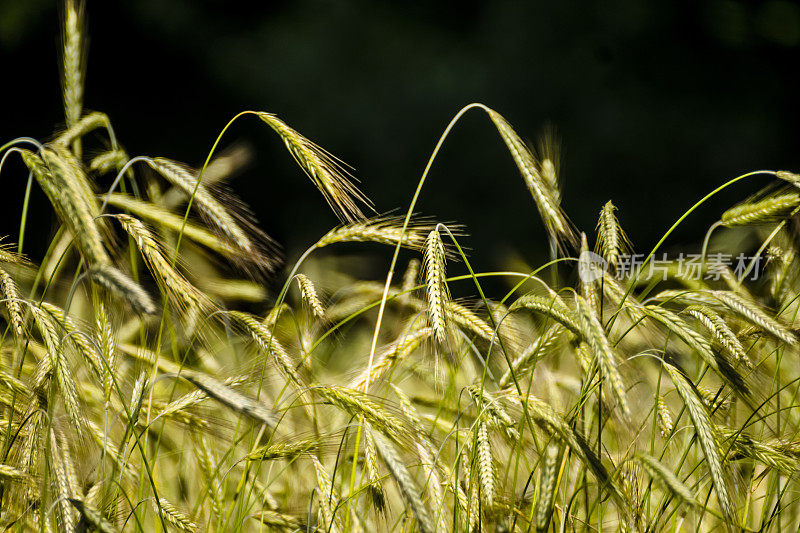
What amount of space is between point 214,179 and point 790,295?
Result: 88 cm

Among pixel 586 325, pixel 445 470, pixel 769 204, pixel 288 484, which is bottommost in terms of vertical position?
pixel 288 484

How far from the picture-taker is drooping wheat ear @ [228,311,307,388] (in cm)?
78

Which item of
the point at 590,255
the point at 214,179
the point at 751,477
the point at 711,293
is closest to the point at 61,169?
the point at 214,179

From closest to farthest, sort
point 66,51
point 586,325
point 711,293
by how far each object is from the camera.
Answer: point 586,325 < point 711,293 < point 66,51

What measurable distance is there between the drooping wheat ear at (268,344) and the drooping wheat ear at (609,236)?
0.41m

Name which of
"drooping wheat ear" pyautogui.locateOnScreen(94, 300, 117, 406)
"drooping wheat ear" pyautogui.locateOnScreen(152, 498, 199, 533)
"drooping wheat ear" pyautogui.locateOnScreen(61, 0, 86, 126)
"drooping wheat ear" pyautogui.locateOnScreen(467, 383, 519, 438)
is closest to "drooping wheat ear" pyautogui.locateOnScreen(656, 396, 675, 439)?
"drooping wheat ear" pyautogui.locateOnScreen(467, 383, 519, 438)

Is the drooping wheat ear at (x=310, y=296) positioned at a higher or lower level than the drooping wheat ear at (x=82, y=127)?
lower

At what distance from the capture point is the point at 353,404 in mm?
649

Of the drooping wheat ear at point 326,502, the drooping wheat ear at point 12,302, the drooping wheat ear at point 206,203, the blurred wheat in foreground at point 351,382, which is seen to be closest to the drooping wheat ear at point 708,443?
the blurred wheat in foreground at point 351,382

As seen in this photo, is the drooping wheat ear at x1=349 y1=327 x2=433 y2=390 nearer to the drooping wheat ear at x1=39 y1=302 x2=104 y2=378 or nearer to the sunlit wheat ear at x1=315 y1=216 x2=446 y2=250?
the sunlit wheat ear at x1=315 y1=216 x2=446 y2=250

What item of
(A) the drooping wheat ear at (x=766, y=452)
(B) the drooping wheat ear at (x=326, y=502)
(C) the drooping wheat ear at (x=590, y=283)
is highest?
(C) the drooping wheat ear at (x=590, y=283)

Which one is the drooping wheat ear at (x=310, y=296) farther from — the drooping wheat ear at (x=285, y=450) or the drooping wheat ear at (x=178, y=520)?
the drooping wheat ear at (x=178, y=520)

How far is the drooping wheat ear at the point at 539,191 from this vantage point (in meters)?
0.73

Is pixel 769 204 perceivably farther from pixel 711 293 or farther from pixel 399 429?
pixel 399 429
